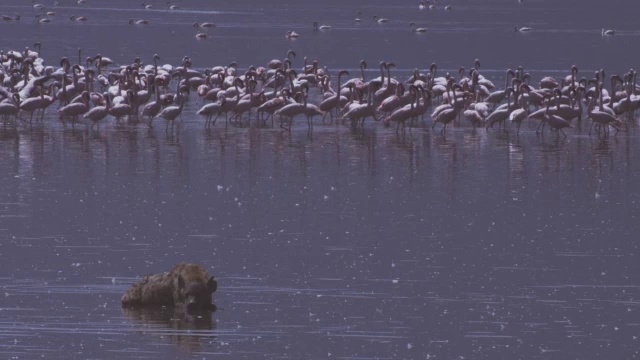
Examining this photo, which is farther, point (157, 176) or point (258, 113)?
point (258, 113)

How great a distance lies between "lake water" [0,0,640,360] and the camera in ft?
41.9

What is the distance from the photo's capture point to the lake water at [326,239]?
12758 millimetres

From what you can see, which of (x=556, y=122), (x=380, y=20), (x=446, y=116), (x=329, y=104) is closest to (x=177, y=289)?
(x=446, y=116)

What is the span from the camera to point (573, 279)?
1506 centimetres

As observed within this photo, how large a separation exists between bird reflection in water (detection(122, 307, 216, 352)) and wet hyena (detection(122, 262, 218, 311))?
68 mm

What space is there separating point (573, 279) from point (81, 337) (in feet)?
16.2

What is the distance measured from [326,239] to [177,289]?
3.86 metres

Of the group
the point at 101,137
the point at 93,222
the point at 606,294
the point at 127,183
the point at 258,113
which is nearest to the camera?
the point at 606,294

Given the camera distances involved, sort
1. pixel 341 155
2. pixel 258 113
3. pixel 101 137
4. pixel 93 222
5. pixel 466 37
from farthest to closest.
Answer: pixel 466 37 → pixel 258 113 → pixel 101 137 → pixel 341 155 → pixel 93 222

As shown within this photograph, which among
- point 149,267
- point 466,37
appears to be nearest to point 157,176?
point 149,267

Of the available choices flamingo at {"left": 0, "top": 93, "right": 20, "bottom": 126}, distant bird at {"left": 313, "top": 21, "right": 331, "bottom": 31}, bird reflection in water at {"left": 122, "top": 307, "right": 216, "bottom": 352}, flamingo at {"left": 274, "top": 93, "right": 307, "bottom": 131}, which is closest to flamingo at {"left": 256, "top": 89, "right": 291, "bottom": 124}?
flamingo at {"left": 274, "top": 93, "right": 307, "bottom": 131}

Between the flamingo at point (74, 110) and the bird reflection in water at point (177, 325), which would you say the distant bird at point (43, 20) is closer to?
the flamingo at point (74, 110)

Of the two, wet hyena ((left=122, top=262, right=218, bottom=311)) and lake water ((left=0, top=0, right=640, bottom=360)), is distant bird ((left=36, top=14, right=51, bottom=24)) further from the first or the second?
wet hyena ((left=122, top=262, right=218, bottom=311))

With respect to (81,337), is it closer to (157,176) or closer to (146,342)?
(146,342)
